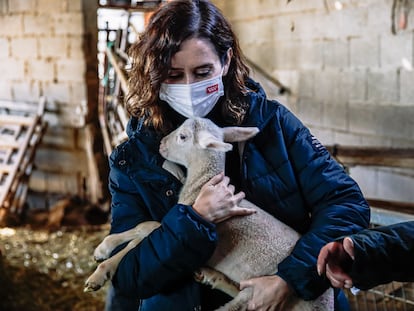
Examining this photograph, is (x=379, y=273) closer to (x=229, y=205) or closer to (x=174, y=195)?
(x=229, y=205)

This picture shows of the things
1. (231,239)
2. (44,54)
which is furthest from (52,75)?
(231,239)

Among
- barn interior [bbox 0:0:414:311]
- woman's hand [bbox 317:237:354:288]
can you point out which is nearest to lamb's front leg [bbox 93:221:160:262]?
woman's hand [bbox 317:237:354:288]

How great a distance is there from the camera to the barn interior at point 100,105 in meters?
4.33

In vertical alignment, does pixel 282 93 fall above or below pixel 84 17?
below

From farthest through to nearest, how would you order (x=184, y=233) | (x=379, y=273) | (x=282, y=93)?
1. (x=282, y=93)
2. (x=184, y=233)
3. (x=379, y=273)

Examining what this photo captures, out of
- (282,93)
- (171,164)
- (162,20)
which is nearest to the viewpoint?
(162,20)

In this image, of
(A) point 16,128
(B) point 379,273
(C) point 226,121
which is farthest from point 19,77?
(B) point 379,273

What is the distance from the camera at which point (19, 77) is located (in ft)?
22.7

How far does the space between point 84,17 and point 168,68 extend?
17.2 ft

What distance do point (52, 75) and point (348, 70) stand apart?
11.7 feet

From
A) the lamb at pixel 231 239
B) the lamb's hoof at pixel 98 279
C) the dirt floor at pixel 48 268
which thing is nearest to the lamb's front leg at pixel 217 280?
the lamb at pixel 231 239

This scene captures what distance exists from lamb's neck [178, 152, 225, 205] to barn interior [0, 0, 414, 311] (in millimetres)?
1510

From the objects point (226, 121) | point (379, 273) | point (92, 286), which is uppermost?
point (226, 121)

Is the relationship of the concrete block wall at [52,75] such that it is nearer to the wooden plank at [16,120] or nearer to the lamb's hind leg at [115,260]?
the wooden plank at [16,120]
